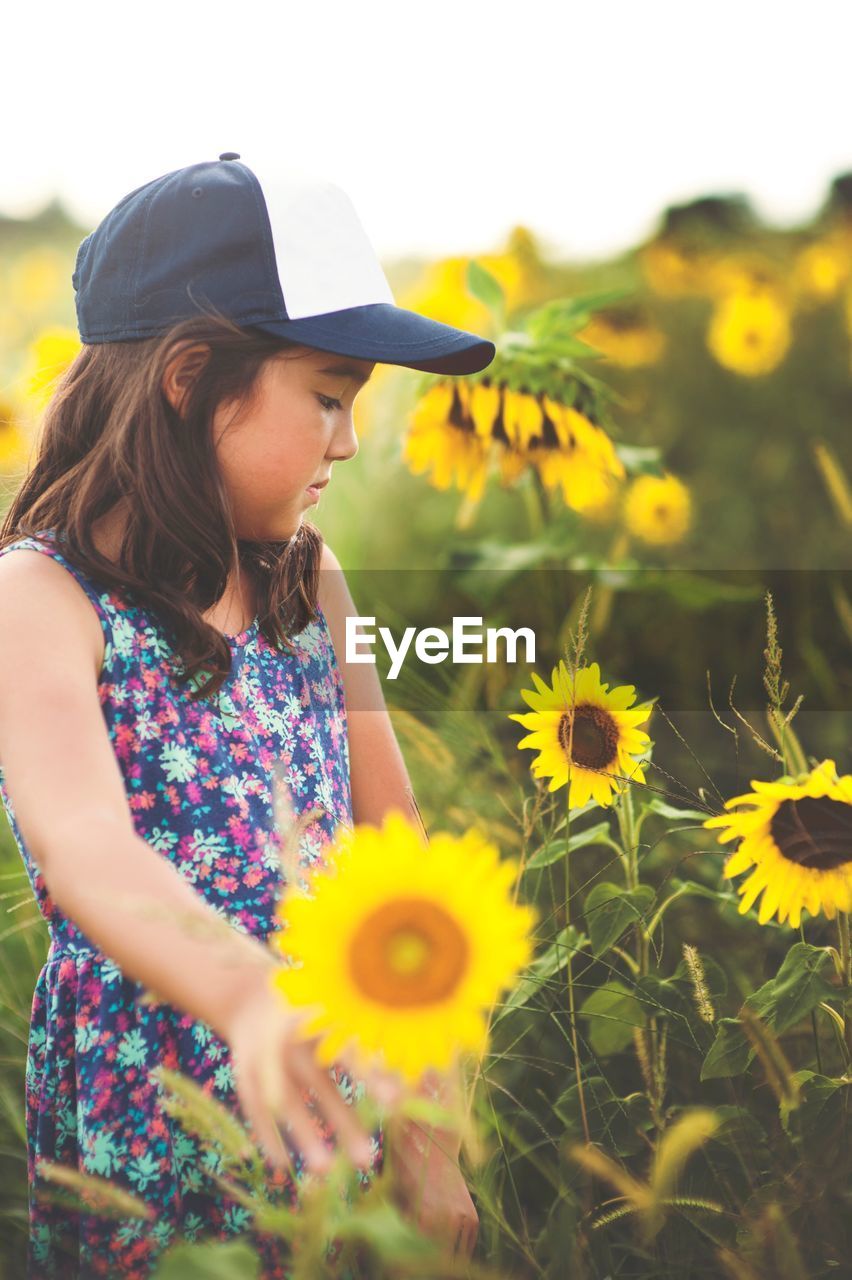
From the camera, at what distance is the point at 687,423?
2963mm

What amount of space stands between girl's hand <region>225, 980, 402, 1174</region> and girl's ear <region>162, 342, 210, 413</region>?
1.72ft

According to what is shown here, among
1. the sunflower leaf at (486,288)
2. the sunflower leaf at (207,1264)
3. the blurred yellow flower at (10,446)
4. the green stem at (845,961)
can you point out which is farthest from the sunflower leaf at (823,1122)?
the blurred yellow flower at (10,446)

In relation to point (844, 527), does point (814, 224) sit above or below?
above

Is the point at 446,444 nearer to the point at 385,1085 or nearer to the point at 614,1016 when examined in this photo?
the point at 614,1016

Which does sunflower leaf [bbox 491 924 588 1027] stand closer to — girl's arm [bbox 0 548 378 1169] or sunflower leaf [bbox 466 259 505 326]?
girl's arm [bbox 0 548 378 1169]

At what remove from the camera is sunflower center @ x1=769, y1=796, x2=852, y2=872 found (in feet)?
2.21

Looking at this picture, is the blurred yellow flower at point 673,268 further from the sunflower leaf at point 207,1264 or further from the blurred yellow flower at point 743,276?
the sunflower leaf at point 207,1264

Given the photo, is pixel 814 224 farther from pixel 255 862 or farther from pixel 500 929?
pixel 500 929

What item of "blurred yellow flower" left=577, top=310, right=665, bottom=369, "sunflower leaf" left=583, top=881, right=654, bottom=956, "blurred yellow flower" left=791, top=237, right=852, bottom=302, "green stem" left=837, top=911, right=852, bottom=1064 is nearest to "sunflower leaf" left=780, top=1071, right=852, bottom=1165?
"green stem" left=837, top=911, right=852, bottom=1064

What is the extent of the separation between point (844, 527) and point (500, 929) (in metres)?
2.17

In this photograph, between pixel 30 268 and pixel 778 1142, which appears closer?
pixel 778 1142

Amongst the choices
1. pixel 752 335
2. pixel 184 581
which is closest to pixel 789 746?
pixel 184 581

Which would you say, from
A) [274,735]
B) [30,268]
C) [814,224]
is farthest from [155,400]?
[30,268]

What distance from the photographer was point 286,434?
84cm
